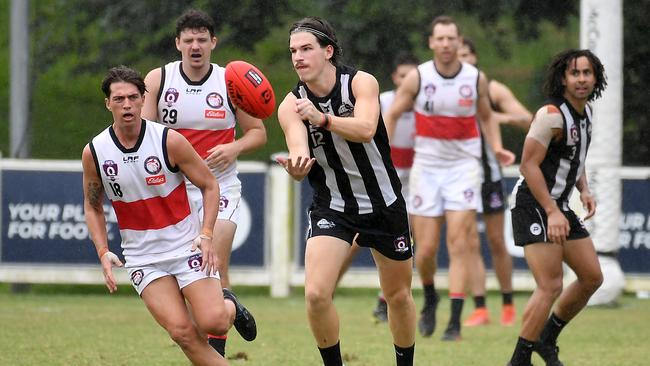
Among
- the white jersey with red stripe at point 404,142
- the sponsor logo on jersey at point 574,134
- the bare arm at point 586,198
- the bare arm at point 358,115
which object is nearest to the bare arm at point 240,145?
the bare arm at point 358,115

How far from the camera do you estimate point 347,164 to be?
6.80 metres

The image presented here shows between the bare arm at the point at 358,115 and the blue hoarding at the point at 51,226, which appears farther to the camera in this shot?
the blue hoarding at the point at 51,226

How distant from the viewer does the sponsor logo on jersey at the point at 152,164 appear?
650cm

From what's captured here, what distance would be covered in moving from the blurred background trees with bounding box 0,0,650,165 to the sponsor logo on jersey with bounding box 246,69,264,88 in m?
8.63

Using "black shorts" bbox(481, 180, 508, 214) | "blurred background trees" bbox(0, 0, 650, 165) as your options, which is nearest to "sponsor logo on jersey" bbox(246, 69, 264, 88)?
"black shorts" bbox(481, 180, 508, 214)

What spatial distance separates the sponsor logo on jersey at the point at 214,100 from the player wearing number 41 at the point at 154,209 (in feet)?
4.39

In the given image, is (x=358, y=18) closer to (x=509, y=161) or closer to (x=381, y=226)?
(x=509, y=161)

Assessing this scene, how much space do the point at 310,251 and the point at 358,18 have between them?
31.6 feet

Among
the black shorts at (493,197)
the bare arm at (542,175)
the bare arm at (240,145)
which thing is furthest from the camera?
the black shorts at (493,197)

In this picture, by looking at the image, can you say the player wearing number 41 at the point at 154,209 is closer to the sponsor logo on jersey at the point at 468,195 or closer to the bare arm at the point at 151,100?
the bare arm at the point at 151,100

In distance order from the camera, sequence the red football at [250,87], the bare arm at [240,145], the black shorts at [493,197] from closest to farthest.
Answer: the red football at [250,87]
the bare arm at [240,145]
the black shorts at [493,197]

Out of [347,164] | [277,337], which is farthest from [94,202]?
[277,337]

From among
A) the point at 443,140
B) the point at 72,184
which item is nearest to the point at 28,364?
the point at 443,140

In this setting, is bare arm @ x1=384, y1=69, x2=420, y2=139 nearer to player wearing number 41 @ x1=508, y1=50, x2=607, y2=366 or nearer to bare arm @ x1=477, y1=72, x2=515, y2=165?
bare arm @ x1=477, y1=72, x2=515, y2=165
